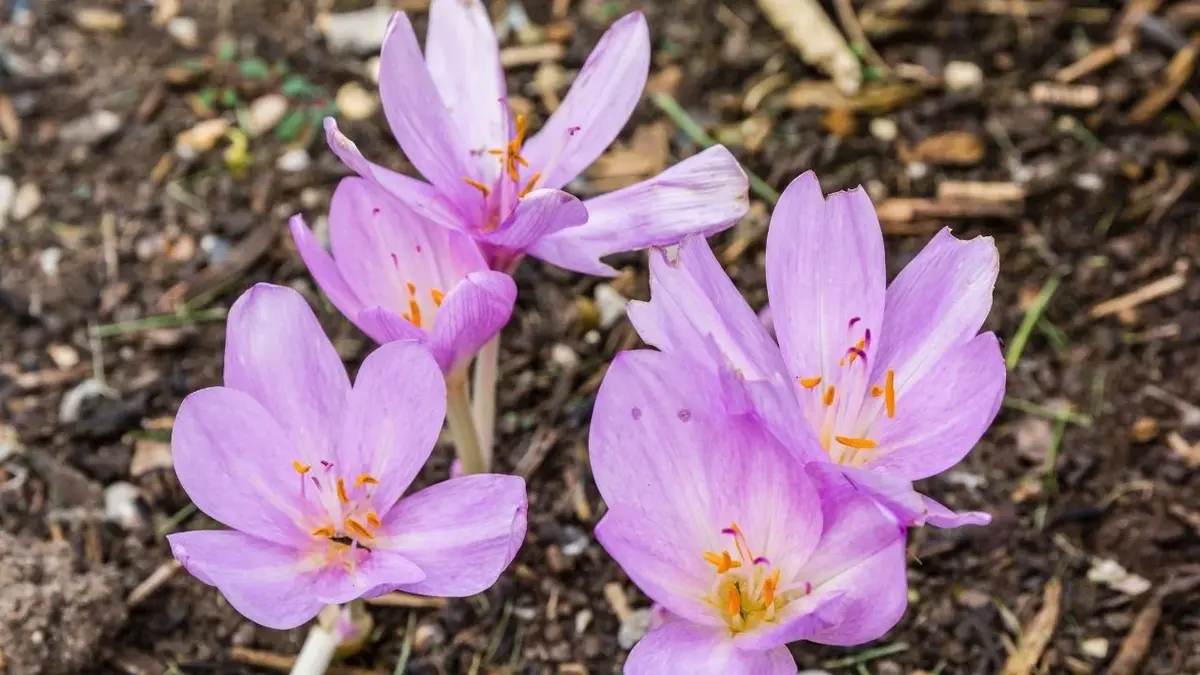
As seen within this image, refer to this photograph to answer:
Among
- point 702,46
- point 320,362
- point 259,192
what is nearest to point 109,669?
point 320,362

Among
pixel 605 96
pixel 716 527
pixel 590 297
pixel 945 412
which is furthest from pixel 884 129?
pixel 716 527

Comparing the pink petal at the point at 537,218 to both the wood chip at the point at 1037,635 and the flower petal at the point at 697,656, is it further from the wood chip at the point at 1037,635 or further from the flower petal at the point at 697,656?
the wood chip at the point at 1037,635

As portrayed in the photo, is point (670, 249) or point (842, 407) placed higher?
point (670, 249)

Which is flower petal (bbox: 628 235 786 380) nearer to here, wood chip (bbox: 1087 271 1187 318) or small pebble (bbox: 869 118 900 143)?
wood chip (bbox: 1087 271 1187 318)

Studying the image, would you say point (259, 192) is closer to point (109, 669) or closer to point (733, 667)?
point (109, 669)

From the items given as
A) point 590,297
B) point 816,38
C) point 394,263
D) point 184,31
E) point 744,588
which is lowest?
point 590,297

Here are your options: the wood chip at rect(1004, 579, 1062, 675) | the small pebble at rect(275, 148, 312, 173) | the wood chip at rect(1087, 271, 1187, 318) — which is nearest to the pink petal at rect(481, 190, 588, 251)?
the wood chip at rect(1004, 579, 1062, 675)

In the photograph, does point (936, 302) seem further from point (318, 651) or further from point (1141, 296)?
point (1141, 296)

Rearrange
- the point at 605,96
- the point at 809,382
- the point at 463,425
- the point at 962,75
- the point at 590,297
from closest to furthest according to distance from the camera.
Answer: the point at 809,382
the point at 605,96
the point at 463,425
the point at 590,297
the point at 962,75
